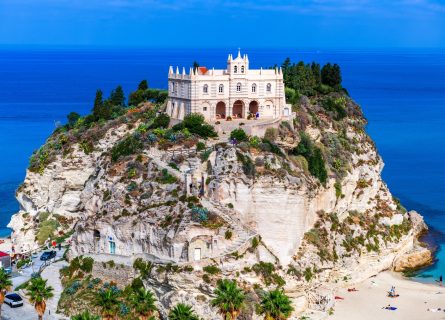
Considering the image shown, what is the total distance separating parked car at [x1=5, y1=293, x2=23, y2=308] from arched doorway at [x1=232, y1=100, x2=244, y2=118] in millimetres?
31596

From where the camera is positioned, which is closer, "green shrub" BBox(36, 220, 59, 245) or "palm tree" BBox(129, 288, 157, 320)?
"palm tree" BBox(129, 288, 157, 320)

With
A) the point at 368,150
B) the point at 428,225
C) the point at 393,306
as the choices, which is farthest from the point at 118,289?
the point at 428,225

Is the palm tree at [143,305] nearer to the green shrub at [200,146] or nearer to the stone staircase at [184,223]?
the stone staircase at [184,223]

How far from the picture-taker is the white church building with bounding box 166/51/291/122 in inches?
3162

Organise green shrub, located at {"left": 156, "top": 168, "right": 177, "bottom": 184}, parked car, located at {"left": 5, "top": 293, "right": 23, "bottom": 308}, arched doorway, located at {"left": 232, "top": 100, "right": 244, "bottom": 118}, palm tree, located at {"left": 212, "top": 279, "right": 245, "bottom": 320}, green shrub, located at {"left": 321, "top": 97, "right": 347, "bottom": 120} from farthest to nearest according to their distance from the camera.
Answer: green shrub, located at {"left": 321, "top": 97, "right": 347, "bottom": 120} → arched doorway, located at {"left": 232, "top": 100, "right": 244, "bottom": 118} → green shrub, located at {"left": 156, "top": 168, "right": 177, "bottom": 184} → parked car, located at {"left": 5, "top": 293, "right": 23, "bottom": 308} → palm tree, located at {"left": 212, "top": 279, "right": 245, "bottom": 320}

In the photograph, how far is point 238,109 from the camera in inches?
3312

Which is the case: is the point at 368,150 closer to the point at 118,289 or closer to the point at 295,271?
the point at 295,271

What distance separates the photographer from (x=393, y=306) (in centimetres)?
7069

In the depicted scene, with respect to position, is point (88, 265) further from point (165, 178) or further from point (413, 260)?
point (413, 260)

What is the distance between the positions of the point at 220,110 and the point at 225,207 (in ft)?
55.6

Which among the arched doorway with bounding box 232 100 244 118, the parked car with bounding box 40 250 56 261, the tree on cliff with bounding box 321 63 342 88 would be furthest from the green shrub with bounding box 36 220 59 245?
the tree on cliff with bounding box 321 63 342 88

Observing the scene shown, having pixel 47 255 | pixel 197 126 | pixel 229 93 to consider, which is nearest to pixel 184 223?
pixel 197 126

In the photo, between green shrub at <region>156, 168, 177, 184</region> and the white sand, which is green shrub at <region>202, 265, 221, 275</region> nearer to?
green shrub at <region>156, 168, 177, 184</region>

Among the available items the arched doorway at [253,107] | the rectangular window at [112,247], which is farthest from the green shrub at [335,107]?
the rectangular window at [112,247]
